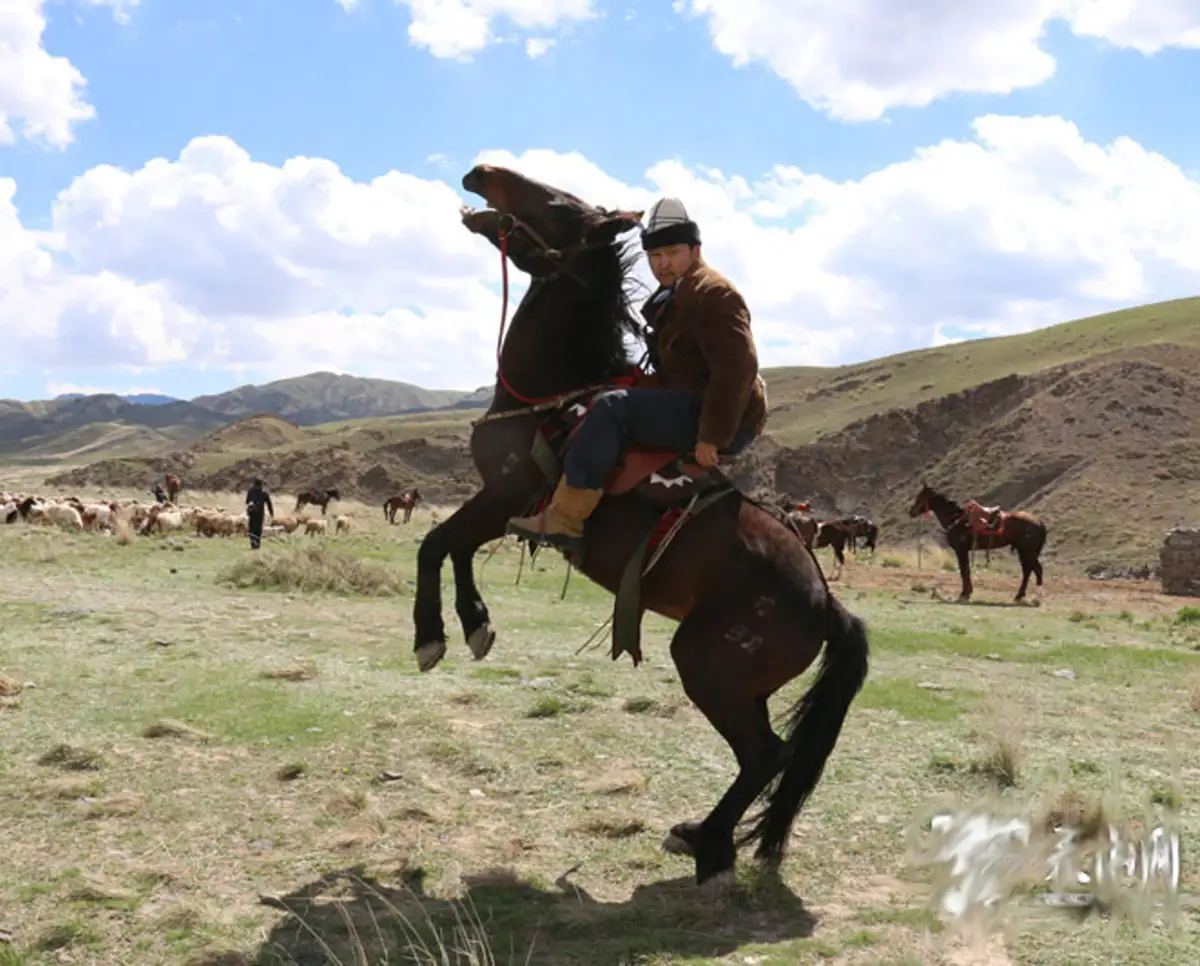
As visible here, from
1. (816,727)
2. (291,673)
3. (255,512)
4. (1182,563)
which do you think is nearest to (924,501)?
(1182,563)

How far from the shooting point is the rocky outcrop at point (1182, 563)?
26.7 meters

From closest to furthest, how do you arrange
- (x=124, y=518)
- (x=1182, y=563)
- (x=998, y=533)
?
(x=998, y=533) < (x=124, y=518) < (x=1182, y=563)

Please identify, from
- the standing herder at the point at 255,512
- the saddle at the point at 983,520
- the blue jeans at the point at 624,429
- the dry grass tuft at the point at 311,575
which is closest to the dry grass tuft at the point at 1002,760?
the blue jeans at the point at 624,429

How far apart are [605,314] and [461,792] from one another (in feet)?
9.34

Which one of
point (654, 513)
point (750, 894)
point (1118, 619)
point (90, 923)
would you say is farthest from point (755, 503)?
point (1118, 619)

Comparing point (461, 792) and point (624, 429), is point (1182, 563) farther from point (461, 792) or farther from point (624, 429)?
point (624, 429)

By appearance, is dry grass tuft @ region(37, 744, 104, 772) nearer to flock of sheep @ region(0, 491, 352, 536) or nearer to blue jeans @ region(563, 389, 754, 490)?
blue jeans @ region(563, 389, 754, 490)

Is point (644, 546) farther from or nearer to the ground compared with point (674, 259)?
nearer to the ground

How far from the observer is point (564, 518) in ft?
15.4

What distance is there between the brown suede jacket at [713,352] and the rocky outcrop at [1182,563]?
87.7ft

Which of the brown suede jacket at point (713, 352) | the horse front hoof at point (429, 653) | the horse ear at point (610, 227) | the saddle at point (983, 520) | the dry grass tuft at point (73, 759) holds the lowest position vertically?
the dry grass tuft at point (73, 759)

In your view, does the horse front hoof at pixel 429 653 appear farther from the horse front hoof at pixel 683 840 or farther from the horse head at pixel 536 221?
the horse head at pixel 536 221

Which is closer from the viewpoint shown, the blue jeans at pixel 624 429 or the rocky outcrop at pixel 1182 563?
the blue jeans at pixel 624 429

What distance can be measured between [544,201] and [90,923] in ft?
13.1
